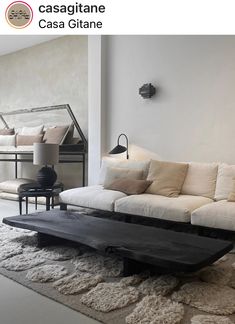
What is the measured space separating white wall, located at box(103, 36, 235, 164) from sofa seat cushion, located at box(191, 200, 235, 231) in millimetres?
1017

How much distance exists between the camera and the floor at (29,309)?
6.14ft

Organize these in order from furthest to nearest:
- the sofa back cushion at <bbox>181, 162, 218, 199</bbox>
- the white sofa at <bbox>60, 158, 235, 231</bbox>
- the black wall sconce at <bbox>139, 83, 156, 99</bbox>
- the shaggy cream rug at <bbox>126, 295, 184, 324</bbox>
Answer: the black wall sconce at <bbox>139, 83, 156, 99</bbox>, the sofa back cushion at <bbox>181, 162, 218, 199</bbox>, the white sofa at <bbox>60, 158, 235, 231</bbox>, the shaggy cream rug at <bbox>126, 295, 184, 324</bbox>

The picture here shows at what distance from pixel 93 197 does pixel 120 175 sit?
0.54 meters

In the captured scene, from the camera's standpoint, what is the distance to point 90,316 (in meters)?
1.90

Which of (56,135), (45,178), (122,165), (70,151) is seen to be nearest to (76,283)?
(45,178)

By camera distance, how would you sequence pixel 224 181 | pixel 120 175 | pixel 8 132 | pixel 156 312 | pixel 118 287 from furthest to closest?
pixel 8 132
pixel 120 175
pixel 224 181
pixel 118 287
pixel 156 312

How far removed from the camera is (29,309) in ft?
6.57

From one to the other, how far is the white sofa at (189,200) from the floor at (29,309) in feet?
5.36

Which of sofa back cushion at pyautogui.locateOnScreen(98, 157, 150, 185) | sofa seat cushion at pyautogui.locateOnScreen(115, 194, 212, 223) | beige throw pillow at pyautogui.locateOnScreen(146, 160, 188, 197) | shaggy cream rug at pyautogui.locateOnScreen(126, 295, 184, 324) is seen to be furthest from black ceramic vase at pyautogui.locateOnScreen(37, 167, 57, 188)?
shaggy cream rug at pyautogui.locateOnScreen(126, 295, 184, 324)

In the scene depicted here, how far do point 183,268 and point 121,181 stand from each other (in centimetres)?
223

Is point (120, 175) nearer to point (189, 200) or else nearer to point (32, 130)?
point (189, 200)

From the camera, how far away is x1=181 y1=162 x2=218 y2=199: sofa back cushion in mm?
3834

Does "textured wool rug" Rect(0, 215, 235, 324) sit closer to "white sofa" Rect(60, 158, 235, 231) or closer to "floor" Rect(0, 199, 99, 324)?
"floor" Rect(0, 199, 99, 324)
